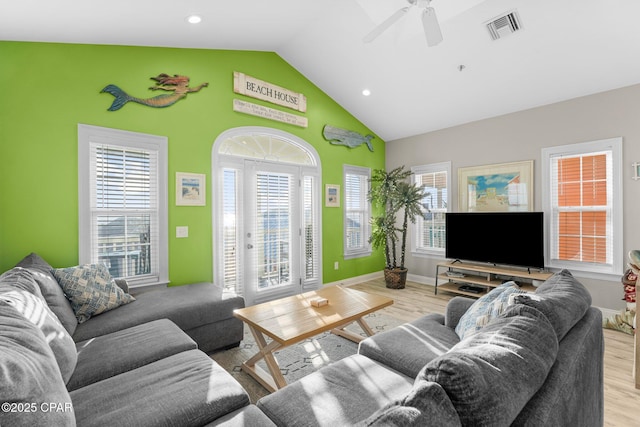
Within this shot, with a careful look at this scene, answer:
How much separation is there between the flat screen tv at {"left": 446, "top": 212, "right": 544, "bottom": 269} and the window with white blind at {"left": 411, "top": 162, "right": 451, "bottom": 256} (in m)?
0.42

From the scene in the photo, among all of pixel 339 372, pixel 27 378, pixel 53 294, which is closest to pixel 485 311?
pixel 339 372

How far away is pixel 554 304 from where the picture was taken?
53.7 inches

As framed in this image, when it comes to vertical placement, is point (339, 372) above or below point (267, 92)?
below

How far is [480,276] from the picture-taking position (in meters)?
4.76

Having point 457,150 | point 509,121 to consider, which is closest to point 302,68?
point 457,150

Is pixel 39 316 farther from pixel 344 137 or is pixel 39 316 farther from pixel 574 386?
pixel 344 137

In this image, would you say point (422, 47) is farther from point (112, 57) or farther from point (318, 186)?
point (112, 57)

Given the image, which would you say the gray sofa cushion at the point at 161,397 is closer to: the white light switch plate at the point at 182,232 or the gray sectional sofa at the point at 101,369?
the gray sectional sofa at the point at 101,369

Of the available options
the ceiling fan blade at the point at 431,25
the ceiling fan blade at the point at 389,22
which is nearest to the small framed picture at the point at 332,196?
the ceiling fan blade at the point at 389,22

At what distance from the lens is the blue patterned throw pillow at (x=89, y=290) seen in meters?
2.39

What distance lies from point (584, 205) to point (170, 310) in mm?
4970

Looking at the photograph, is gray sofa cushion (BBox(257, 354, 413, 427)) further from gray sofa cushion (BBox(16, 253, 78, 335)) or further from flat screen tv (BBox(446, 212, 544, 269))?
flat screen tv (BBox(446, 212, 544, 269))

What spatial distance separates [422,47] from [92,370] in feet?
14.2

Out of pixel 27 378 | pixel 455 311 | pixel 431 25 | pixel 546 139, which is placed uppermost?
pixel 431 25
